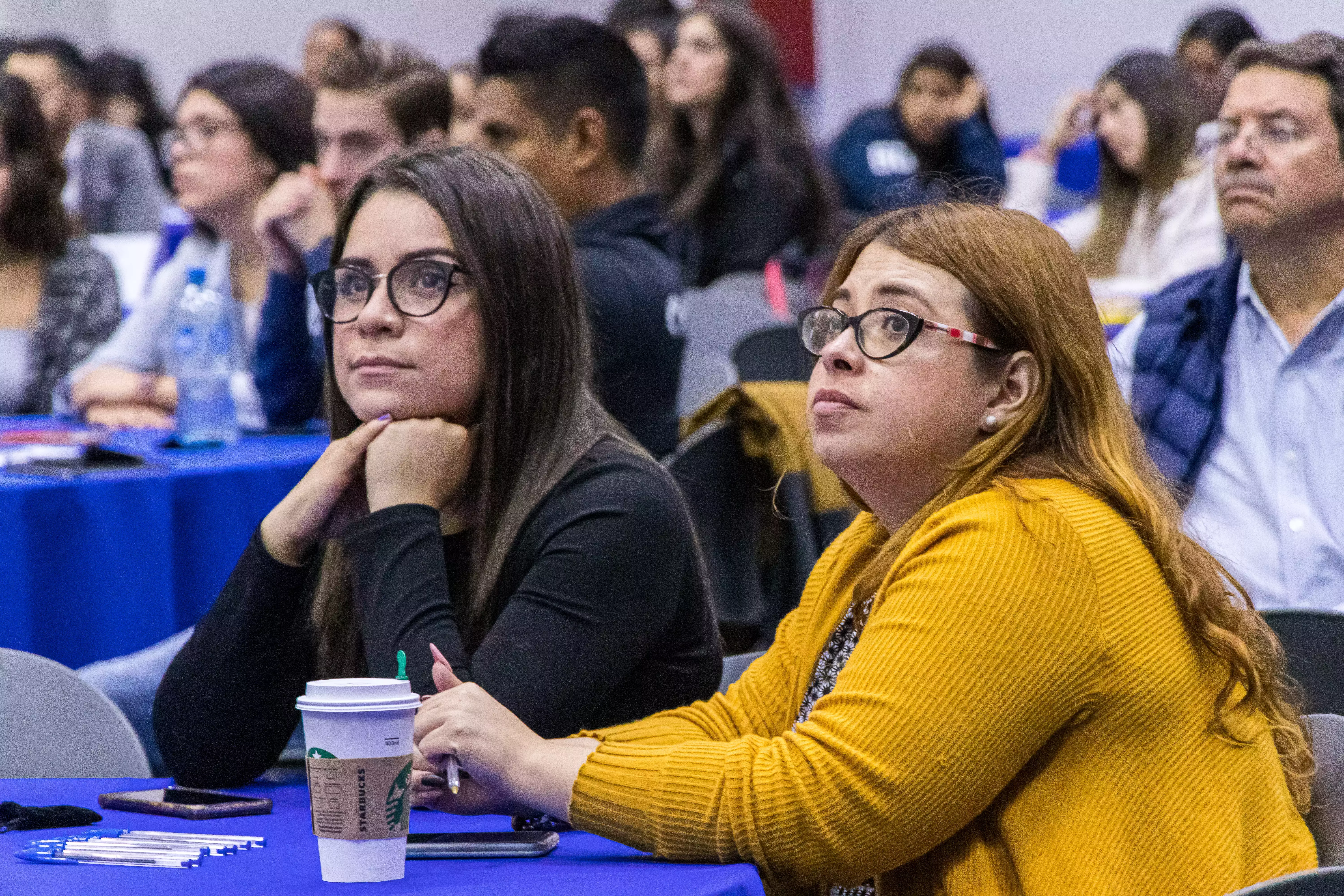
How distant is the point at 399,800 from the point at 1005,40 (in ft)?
33.1

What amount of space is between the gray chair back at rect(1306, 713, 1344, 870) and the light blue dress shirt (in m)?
1.11

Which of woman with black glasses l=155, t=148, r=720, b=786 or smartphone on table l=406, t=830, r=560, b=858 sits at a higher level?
woman with black glasses l=155, t=148, r=720, b=786

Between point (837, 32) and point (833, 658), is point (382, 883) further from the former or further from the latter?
point (837, 32)

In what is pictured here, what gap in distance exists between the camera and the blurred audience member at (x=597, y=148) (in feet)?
10.4

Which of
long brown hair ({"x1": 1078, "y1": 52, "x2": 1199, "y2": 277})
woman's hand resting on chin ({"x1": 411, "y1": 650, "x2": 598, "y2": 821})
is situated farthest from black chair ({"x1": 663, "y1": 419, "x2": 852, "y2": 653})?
long brown hair ({"x1": 1078, "y1": 52, "x2": 1199, "y2": 277})

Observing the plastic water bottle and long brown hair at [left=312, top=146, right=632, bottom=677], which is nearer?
long brown hair at [left=312, top=146, right=632, bottom=677]

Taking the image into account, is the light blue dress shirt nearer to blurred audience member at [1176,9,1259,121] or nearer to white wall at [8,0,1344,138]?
blurred audience member at [1176,9,1259,121]

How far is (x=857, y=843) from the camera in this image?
125 centimetres

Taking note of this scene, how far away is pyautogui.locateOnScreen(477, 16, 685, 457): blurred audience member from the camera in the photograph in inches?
125

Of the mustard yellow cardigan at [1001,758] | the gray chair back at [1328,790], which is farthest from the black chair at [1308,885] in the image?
the gray chair back at [1328,790]

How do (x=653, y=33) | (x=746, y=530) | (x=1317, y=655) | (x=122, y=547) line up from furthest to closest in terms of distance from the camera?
(x=653, y=33)
(x=746, y=530)
(x=122, y=547)
(x=1317, y=655)

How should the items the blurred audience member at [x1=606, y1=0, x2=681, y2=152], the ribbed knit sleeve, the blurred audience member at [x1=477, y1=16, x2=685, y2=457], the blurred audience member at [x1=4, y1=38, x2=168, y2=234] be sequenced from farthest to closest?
the blurred audience member at [x1=4, y1=38, x2=168, y2=234] < the blurred audience member at [x1=606, y1=0, x2=681, y2=152] < the blurred audience member at [x1=477, y1=16, x2=685, y2=457] < the ribbed knit sleeve

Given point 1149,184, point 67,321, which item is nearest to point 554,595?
point 67,321

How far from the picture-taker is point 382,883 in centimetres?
121
